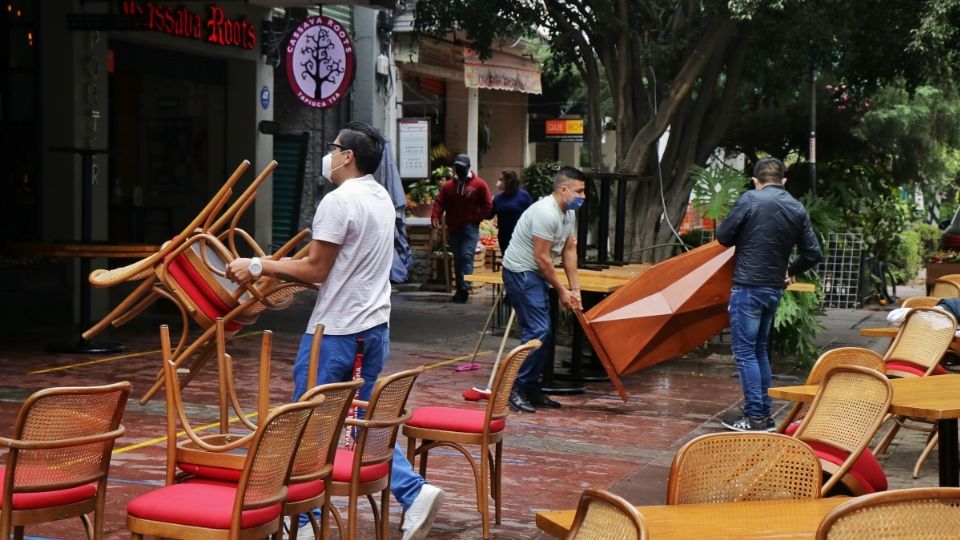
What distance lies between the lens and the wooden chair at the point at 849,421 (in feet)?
18.7

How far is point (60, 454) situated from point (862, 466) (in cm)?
333

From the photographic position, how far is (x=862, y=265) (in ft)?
66.8

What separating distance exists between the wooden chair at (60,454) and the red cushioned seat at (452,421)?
2.04 m

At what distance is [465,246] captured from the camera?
1855 centimetres

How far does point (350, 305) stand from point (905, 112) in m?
16.4

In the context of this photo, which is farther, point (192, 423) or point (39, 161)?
point (39, 161)

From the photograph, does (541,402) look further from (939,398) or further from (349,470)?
(349,470)

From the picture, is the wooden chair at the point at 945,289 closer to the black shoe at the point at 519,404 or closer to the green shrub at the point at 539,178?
the black shoe at the point at 519,404

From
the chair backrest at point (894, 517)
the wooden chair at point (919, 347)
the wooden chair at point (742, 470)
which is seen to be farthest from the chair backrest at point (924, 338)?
the chair backrest at point (894, 517)

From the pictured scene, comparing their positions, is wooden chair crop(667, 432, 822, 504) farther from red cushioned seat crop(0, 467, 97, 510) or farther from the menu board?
the menu board

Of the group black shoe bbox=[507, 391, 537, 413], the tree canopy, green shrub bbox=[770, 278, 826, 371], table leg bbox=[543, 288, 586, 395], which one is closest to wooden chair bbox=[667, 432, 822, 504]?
black shoe bbox=[507, 391, 537, 413]

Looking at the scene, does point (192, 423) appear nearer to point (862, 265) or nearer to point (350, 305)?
point (350, 305)

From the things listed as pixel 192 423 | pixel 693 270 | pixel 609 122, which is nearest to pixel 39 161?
pixel 192 423

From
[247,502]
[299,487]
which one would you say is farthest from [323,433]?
[247,502]
